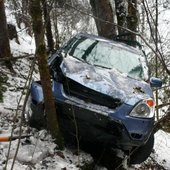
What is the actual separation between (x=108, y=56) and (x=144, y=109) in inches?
61.8

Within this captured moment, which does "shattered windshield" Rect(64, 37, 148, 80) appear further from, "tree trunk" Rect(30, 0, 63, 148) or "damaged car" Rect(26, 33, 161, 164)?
"tree trunk" Rect(30, 0, 63, 148)

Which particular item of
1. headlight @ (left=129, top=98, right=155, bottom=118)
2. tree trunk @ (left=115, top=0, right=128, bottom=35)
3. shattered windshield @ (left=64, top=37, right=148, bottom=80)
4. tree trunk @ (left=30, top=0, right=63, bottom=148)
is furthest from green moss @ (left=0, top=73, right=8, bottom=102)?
tree trunk @ (left=115, top=0, right=128, bottom=35)

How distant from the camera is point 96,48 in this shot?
6730mm

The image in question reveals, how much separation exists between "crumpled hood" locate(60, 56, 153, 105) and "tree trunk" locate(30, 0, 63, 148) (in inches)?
25.6

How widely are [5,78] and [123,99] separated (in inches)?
152

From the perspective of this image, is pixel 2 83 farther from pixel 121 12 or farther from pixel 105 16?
pixel 121 12

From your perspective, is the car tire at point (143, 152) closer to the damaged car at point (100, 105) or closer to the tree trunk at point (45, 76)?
the damaged car at point (100, 105)

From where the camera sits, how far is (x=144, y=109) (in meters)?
5.27

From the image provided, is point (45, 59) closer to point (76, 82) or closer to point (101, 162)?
point (76, 82)

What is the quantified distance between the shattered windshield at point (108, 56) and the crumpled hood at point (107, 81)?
309 millimetres

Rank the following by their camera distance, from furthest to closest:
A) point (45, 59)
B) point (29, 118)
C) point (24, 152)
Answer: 1. point (29, 118)
2. point (24, 152)
3. point (45, 59)

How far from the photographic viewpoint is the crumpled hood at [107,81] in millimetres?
5246

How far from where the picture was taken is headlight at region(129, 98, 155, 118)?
519 cm

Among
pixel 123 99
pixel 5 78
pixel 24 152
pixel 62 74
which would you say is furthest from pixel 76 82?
pixel 5 78
